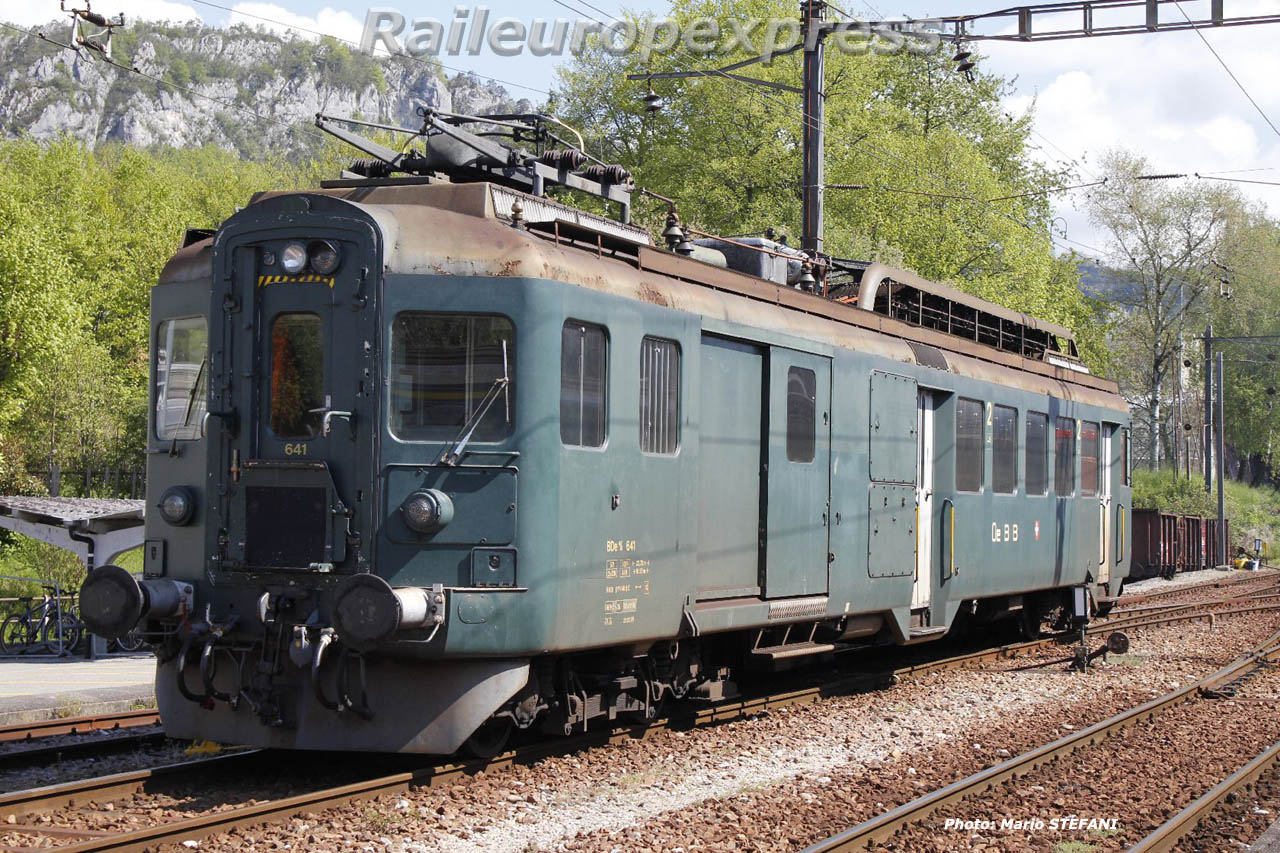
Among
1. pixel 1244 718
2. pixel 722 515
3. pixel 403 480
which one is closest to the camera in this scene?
pixel 403 480

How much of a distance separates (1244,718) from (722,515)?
5.84 metres

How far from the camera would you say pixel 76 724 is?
1008 centimetres

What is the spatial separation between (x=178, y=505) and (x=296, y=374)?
44.6 inches

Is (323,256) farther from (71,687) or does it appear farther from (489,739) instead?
(71,687)

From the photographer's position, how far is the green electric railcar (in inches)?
303

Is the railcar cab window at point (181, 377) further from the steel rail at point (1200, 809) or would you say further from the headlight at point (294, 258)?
the steel rail at point (1200, 809)

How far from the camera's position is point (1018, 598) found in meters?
16.8

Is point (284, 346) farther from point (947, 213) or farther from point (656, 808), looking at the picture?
point (947, 213)

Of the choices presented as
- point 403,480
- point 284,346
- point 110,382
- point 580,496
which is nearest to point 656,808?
point 580,496

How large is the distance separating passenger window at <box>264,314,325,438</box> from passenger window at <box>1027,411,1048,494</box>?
33.7 ft

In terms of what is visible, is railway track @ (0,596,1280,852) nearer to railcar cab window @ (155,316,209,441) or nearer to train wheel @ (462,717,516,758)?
train wheel @ (462,717,516,758)

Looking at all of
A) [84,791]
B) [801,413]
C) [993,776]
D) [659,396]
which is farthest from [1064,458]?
[84,791]

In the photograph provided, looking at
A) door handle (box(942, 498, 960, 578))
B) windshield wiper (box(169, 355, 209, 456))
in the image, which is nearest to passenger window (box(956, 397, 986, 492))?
door handle (box(942, 498, 960, 578))

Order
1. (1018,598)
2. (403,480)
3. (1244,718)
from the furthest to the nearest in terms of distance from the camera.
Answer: (1018,598)
(1244,718)
(403,480)
